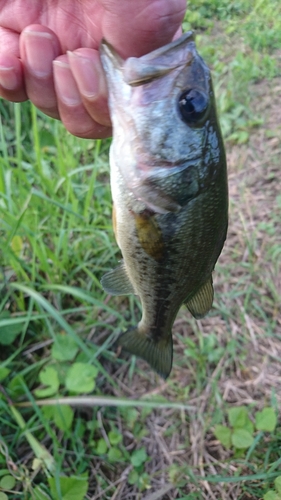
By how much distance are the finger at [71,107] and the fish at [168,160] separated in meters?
0.21

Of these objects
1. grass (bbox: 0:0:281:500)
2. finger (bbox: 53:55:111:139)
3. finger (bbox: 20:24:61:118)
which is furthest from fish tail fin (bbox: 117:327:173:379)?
finger (bbox: 20:24:61:118)

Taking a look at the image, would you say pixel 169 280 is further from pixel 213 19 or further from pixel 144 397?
pixel 213 19

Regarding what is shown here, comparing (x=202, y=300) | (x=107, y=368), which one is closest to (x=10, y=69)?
(x=202, y=300)

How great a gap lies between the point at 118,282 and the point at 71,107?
55 centimetres

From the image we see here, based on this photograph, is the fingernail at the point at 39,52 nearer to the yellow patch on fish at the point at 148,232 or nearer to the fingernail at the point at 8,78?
the fingernail at the point at 8,78

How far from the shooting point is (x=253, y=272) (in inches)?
94.3

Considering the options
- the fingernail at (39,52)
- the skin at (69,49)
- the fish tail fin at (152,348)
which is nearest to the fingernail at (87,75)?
the skin at (69,49)

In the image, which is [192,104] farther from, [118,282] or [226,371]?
[226,371]

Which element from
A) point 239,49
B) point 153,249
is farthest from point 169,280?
point 239,49

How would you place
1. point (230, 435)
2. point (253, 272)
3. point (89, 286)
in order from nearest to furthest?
point (230, 435), point (89, 286), point (253, 272)

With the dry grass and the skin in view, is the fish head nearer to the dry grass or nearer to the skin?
the skin

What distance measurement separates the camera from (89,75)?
47.9 inches

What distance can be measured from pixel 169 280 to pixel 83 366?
0.85m

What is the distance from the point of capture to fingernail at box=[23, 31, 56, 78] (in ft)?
4.20
